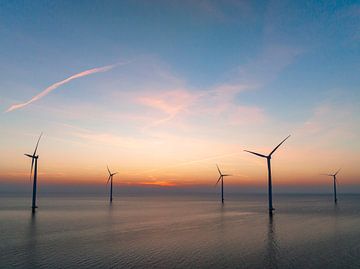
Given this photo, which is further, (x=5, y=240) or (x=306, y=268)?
(x=5, y=240)

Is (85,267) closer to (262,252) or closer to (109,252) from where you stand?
(109,252)

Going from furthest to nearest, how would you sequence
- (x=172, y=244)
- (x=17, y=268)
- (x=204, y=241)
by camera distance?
(x=204, y=241) → (x=172, y=244) → (x=17, y=268)

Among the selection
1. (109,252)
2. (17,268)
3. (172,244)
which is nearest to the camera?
(17,268)

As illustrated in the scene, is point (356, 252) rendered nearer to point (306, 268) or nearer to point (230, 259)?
Result: point (306, 268)

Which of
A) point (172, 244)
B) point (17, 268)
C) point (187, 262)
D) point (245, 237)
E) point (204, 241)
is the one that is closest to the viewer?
point (17, 268)

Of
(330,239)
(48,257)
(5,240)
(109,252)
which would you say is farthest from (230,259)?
(5,240)

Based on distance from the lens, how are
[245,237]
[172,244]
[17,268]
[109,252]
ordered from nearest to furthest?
1. [17,268]
2. [109,252]
3. [172,244]
4. [245,237]

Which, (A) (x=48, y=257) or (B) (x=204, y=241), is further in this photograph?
(B) (x=204, y=241)

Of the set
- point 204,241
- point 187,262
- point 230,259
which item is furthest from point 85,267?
point 204,241
